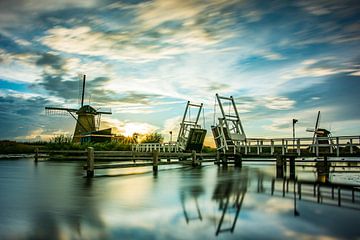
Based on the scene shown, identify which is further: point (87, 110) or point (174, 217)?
point (87, 110)

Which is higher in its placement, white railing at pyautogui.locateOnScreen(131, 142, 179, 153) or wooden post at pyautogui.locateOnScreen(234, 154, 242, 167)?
white railing at pyautogui.locateOnScreen(131, 142, 179, 153)

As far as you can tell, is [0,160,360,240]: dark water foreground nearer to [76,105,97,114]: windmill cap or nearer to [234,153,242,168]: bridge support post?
[234,153,242,168]: bridge support post

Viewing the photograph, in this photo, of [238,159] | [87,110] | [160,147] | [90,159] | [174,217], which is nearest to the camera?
[174,217]

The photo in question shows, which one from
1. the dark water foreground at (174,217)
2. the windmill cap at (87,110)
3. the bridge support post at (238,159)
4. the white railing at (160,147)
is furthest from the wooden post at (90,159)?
the windmill cap at (87,110)

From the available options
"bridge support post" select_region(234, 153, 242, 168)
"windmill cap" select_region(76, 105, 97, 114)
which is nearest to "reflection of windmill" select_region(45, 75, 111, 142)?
"windmill cap" select_region(76, 105, 97, 114)

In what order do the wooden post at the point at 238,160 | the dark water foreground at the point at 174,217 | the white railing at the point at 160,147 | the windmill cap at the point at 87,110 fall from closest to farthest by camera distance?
the dark water foreground at the point at 174,217 → the wooden post at the point at 238,160 → the white railing at the point at 160,147 → the windmill cap at the point at 87,110

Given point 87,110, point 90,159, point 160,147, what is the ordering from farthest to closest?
point 87,110 < point 160,147 < point 90,159

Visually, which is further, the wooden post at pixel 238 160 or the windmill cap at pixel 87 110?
the windmill cap at pixel 87 110

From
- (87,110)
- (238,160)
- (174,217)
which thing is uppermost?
(87,110)

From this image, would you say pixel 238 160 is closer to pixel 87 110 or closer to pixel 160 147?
pixel 160 147

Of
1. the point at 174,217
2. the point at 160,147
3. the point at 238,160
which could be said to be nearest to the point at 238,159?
the point at 238,160

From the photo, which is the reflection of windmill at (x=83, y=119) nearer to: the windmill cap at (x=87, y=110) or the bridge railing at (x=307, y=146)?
the windmill cap at (x=87, y=110)

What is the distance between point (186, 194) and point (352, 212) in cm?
448

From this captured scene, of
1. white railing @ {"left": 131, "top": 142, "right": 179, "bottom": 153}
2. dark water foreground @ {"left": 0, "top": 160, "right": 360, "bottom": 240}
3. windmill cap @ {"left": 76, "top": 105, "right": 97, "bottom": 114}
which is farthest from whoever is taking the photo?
windmill cap @ {"left": 76, "top": 105, "right": 97, "bottom": 114}
